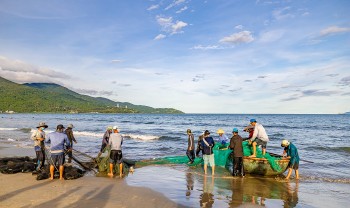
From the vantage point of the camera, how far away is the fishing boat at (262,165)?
12703 mm

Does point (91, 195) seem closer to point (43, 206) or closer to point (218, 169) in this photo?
point (43, 206)

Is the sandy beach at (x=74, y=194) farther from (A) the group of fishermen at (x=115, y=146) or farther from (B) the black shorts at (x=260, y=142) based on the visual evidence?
(B) the black shorts at (x=260, y=142)

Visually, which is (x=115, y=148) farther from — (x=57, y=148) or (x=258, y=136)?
(x=258, y=136)

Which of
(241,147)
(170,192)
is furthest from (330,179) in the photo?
(170,192)

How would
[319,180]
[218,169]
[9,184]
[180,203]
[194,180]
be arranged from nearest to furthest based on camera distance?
[180,203]
[9,184]
[194,180]
[319,180]
[218,169]

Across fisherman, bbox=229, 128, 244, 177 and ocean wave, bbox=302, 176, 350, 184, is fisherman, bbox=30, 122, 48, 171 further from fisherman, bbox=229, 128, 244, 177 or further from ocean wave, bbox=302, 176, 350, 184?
ocean wave, bbox=302, 176, 350, 184

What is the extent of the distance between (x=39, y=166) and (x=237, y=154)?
8.40 meters

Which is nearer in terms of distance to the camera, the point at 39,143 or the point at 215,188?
the point at 215,188

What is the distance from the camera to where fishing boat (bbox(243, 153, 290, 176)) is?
12703mm

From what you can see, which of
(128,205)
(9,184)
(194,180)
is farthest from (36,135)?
(194,180)

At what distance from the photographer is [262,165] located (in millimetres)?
12766

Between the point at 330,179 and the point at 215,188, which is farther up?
the point at 215,188

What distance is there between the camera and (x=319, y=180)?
13.2 m

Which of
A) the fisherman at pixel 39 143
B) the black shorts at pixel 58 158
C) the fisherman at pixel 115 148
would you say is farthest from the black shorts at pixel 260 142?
the fisherman at pixel 39 143
